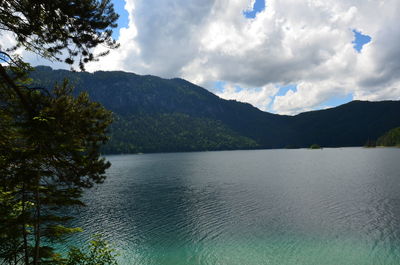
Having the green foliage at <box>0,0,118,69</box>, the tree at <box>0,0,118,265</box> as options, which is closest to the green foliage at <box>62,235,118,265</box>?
the tree at <box>0,0,118,265</box>

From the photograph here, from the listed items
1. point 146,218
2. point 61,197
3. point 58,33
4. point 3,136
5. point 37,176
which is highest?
point 58,33

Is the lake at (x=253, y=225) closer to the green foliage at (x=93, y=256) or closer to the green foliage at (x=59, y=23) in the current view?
the green foliage at (x=93, y=256)

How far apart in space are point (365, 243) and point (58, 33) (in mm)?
34793

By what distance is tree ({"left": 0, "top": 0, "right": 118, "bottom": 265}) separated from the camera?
984 cm

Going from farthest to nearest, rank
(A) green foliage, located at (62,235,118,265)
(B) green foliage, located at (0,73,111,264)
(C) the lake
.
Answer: (C) the lake → (A) green foliage, located at (62,235,118,265) → (B) green foliage, located at (0,73,111,264)

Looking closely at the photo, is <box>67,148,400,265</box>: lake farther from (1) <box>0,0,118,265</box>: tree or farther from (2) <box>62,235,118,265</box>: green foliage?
(1) <box>0,0,118,265</box>: tree

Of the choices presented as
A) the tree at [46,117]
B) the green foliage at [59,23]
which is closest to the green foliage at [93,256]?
the tree at [46,117]

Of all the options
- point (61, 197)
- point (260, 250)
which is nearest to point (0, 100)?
point (61, 197)

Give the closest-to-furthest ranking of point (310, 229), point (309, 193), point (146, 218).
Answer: point (310, 229)
point (146, 218)
point (309, 193)

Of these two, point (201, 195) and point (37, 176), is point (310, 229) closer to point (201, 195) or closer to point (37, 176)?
point (201, 195)

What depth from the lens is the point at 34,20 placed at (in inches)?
412

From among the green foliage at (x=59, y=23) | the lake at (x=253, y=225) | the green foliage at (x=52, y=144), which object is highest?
the green foliage at (x=59, y=23)

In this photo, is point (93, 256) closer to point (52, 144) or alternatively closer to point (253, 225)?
point (52, 144)

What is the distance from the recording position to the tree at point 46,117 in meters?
Result: 9.84
